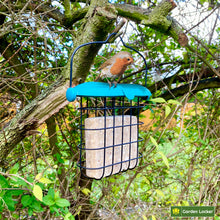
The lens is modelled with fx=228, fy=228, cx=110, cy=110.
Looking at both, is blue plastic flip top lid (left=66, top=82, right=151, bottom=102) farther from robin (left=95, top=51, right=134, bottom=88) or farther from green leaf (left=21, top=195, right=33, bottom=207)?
green leaf (left=21, top=195, right=33, bottom=207)

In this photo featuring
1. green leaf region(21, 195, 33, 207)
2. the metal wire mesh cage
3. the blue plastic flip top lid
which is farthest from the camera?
green leaf region(21, 195, 33, 207)

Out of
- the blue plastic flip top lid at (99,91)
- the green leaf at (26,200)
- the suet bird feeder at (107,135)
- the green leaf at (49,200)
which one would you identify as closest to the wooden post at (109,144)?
the suet bird feeder at (107,135)

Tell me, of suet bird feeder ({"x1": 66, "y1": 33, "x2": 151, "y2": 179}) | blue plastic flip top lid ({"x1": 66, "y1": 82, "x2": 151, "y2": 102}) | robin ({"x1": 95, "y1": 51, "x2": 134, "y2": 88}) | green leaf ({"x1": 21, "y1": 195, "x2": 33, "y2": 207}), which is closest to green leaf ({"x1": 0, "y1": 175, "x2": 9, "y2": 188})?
green leaf ({"x1": 21, "y1": 195, "x2": 33, "y2": 207})

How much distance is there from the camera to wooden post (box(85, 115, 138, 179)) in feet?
3.35

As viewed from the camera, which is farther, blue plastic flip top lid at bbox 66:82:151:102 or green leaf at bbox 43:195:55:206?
green leaf at bbox 43:195:55:206

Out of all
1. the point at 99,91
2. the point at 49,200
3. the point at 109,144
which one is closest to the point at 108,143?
the point at 109,144

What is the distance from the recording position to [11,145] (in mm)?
1274

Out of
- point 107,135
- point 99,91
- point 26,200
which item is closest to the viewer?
point 99,91

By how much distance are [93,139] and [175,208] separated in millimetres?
1129

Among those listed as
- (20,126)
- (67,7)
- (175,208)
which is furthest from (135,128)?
(67,7)

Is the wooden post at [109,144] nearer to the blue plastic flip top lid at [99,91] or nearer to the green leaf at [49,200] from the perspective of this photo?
the blue plastic flip top lid at [99,91]

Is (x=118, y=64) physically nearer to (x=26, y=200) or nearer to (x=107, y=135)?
(x=107, y=135)

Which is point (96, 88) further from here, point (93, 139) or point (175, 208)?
point (175, 208)

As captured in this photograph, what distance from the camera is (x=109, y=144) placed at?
3.57 ft
